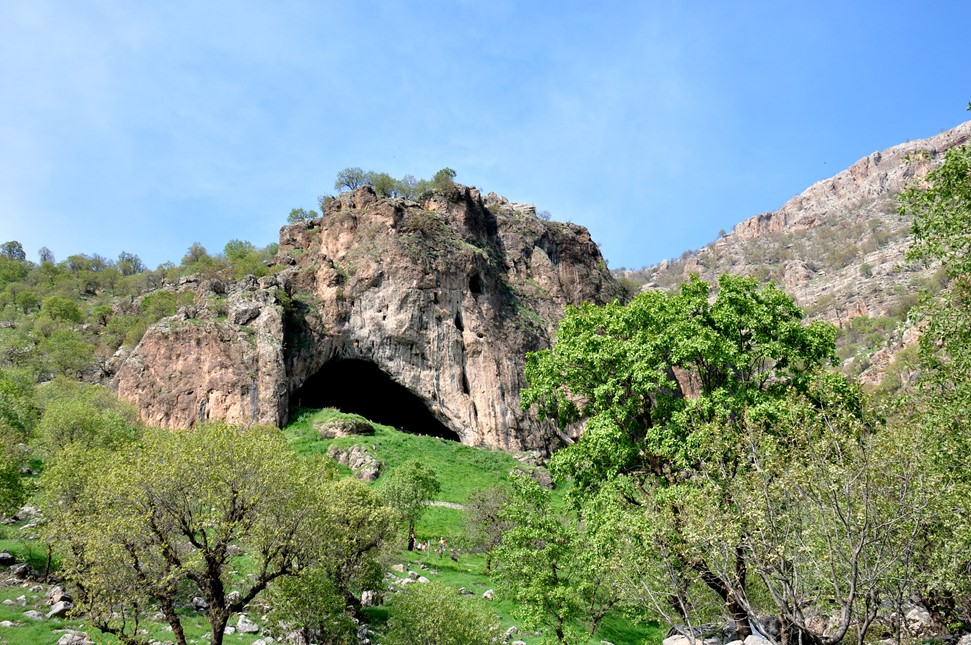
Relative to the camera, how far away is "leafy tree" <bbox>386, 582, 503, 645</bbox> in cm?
1894

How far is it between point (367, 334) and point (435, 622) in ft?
146

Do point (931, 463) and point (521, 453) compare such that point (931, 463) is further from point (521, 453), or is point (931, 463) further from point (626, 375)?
point (521, 453)

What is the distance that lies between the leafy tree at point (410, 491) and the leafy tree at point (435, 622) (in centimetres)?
1362

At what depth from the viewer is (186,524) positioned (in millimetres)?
17438

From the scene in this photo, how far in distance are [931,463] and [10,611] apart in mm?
25189

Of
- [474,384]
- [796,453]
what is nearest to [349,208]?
[474,384]

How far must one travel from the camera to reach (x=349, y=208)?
69.3 m

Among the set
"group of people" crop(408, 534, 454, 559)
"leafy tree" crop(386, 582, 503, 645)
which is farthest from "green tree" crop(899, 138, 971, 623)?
"group of people" crop(408, 534, 454, 559)

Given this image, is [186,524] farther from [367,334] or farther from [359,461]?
[367,334]

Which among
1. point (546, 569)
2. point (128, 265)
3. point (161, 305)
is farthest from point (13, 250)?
point (546, 569)

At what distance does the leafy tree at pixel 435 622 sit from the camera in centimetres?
1894

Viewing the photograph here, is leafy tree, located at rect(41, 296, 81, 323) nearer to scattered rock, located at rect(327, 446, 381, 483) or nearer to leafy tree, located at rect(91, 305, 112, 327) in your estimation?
leafy tree, located at rect(91, 305, 112, 327)

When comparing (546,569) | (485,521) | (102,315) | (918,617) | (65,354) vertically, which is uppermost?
(102,315)

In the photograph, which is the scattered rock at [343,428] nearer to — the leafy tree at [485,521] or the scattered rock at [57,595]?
the leafy tree at [485,521]
